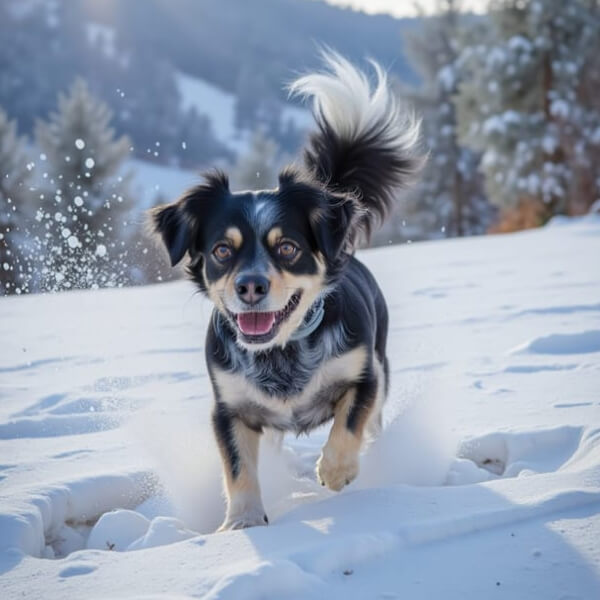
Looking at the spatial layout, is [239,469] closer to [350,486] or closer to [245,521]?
[245,521]

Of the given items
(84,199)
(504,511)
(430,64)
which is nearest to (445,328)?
(504,511)

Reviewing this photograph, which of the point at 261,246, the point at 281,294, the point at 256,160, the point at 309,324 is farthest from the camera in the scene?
the point at 256,160

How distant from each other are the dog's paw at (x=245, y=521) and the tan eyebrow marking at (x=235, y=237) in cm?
111

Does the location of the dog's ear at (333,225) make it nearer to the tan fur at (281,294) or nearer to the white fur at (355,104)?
the tan fur at (281,294)

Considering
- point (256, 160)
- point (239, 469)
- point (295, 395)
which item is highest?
point (295, 395)

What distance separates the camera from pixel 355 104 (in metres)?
4.36

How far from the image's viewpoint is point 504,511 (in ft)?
7.89

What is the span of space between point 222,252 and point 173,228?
390mm

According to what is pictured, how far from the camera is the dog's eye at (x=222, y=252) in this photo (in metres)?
3.22

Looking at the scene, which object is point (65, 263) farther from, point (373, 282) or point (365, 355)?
point (365, 355)

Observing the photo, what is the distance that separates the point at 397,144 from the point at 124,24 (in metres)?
102

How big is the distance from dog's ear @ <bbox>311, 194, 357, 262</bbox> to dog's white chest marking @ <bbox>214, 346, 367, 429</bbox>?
47cm

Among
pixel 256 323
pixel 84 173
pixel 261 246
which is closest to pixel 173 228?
pixel 261 246

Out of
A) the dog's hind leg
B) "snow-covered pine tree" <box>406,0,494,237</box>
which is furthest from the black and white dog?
"snow-covered pine tree" <box>406,0,494,237</box>
